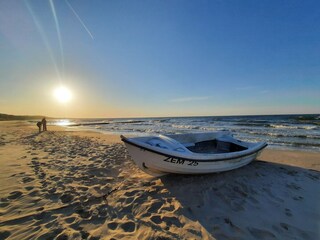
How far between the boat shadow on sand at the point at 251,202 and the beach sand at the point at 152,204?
15mm

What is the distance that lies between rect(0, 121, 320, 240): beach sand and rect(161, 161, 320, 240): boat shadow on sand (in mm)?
15

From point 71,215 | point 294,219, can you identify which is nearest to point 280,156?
point 294,219

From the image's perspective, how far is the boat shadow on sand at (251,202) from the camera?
2994mm

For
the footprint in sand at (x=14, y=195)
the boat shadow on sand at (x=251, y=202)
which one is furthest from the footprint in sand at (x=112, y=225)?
the footprint in sand at (x=14, y=195)

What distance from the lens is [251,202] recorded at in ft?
12.7

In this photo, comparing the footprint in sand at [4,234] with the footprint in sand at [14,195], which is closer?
the footprint in sand at [4,234]

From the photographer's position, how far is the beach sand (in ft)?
9.51

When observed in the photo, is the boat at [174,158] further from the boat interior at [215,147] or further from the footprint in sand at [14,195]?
the footprint in sand at [14,195]

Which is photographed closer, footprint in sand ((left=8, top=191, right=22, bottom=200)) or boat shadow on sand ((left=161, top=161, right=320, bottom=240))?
boat shadow on sand ((left=161, top=161, right=320, bottom=240))

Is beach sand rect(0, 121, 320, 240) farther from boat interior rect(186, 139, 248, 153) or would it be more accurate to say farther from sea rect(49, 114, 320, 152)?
sea rect(49, 114, 320, 152)

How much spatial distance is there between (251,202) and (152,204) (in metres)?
2.09

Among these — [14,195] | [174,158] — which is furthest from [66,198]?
[174,158]

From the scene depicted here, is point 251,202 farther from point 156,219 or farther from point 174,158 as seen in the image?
point 156,219

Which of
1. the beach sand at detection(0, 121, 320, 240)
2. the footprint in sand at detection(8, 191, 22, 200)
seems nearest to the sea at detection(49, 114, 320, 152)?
the beach sand at detection(0, 121, 320, 240)
